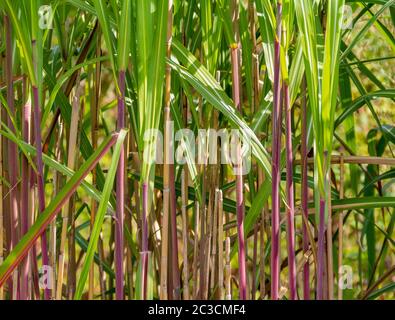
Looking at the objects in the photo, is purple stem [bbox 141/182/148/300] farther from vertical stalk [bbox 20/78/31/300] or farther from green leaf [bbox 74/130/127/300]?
vertical stalk [bbox 20/78/31/300]

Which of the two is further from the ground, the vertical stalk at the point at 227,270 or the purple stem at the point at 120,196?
the purple stem at the point at 120,196

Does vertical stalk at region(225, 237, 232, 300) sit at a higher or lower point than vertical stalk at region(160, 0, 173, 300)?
lower

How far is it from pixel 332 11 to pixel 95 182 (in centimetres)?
46

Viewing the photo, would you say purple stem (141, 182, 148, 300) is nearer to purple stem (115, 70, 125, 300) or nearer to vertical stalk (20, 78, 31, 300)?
purple stem (115, 70, 125, 300)

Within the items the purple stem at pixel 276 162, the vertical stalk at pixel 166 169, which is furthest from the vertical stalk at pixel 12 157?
the purple stem at pixel 276 162

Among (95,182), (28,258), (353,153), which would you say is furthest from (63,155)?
(353,153)

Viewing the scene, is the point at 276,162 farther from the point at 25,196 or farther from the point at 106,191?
the point at 25,196

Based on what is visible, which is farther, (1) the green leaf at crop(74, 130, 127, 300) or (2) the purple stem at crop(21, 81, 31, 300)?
(2) the purple stem at crop(21, 81, 31, 300)

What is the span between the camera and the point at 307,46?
0.75 meters

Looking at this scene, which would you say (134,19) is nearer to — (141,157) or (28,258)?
(141,157)

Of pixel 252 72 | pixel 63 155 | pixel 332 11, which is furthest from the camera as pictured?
pixel 63 155

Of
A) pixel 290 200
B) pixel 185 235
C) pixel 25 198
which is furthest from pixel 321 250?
pixel 25 198

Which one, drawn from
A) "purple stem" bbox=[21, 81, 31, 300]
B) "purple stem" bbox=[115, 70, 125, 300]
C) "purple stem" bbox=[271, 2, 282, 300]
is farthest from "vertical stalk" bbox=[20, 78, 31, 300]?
"purple stem" bbox=[271, 2, 282, 300]

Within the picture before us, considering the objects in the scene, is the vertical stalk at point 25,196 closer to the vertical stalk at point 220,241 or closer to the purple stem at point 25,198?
the purple stem at point 25,198
